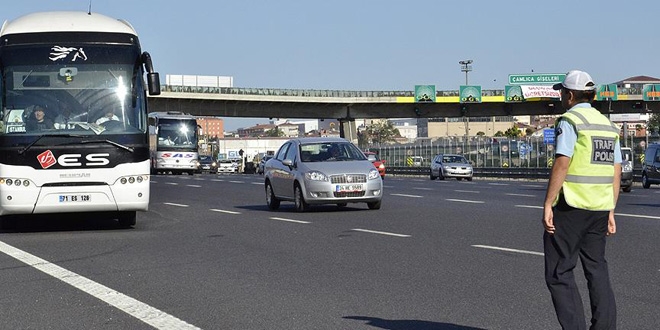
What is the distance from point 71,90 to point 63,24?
1.28 m

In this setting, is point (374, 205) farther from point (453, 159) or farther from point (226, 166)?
point (226, 166)

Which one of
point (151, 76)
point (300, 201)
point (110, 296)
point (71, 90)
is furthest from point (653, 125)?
point (110, 296)

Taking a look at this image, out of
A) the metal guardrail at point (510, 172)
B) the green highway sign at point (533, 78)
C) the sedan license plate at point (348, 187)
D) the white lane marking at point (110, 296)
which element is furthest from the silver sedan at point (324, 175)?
the green highway sign at point (533, 78)

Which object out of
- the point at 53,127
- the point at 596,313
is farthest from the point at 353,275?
the point at 53,127

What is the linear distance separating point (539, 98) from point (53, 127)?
6960 cm

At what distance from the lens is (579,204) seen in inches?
257

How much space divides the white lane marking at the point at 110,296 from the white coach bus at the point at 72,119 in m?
3.00

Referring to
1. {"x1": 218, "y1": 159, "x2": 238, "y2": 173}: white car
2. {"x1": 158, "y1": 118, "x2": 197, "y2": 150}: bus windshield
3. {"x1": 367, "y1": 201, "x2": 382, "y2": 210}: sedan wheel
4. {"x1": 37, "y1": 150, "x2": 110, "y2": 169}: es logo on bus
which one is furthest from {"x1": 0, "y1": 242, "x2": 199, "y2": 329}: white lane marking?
{"x1": 218, "y1": 159, "x2": 238, "y2": 173}: white car

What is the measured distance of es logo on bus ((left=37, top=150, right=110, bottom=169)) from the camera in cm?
1691

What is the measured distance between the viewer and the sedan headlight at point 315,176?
71.6ft

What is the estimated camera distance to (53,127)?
1708 centimetres

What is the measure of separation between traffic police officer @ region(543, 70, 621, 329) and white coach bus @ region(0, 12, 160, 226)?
1155 cm

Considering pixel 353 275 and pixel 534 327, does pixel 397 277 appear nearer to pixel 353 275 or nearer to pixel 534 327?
pixel 353 275

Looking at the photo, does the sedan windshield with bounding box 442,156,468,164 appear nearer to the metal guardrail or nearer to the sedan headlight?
the metal guardrail
